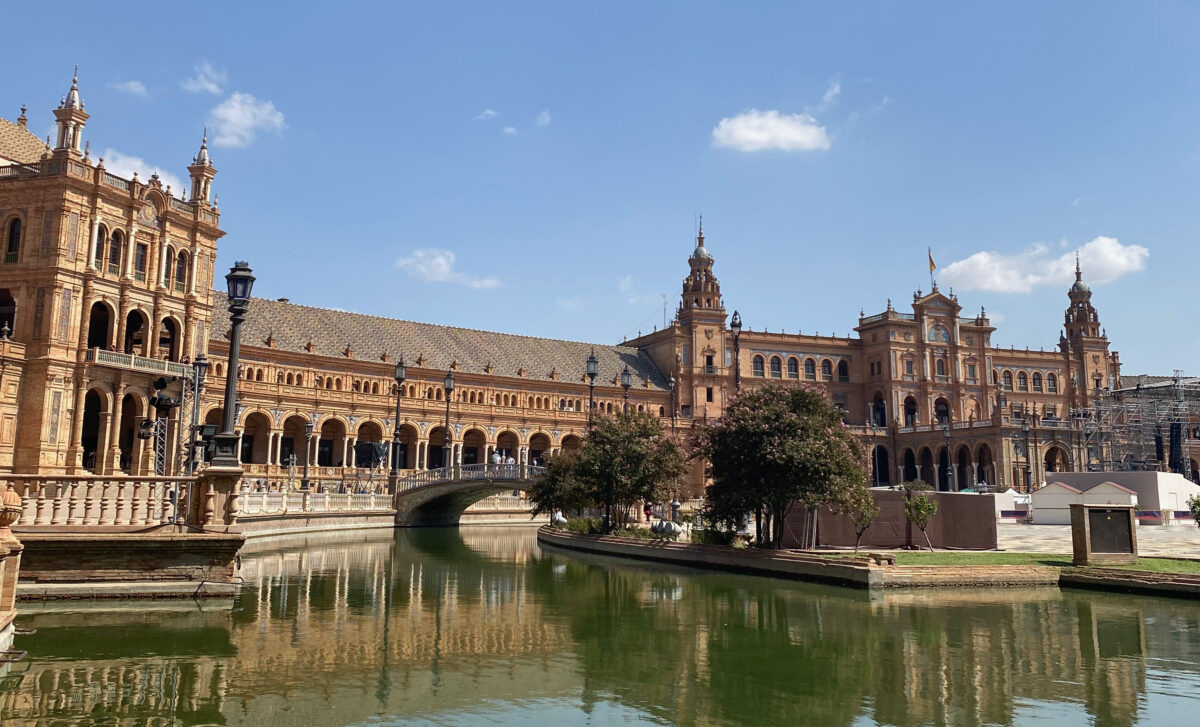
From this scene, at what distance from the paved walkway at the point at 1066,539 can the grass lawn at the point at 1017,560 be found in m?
2.65

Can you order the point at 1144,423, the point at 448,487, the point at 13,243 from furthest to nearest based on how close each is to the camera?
1. the point at 1144,423
2. the point at 448,487
3. the point at 13,243

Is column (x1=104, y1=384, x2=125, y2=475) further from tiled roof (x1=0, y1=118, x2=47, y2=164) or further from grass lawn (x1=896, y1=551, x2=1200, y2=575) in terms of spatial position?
grass lawn (x1=896, y1=551, x2=1200, y2=575)

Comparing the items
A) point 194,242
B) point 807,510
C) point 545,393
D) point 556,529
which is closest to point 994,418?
point 545,393

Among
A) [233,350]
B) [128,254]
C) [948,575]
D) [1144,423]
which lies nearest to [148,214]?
[128,254]

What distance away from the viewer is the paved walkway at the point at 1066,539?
31.0 m

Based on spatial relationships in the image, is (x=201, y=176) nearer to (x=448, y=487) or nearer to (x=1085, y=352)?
(x=448, y=487)

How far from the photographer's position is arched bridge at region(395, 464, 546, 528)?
5034 centimetres

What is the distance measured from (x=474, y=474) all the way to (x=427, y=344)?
31.0 metres

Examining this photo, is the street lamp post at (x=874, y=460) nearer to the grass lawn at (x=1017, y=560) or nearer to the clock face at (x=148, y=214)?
the grass lawn at (x=1017, y=560)

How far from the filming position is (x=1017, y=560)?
26.3 m

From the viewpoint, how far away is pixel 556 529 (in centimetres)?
4116

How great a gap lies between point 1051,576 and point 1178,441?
56.9 metres

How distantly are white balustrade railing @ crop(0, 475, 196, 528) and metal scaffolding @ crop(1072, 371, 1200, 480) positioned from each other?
7646 centimetres

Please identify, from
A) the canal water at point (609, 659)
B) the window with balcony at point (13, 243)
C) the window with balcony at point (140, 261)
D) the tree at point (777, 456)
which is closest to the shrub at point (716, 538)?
the tree at point (777, 456)
